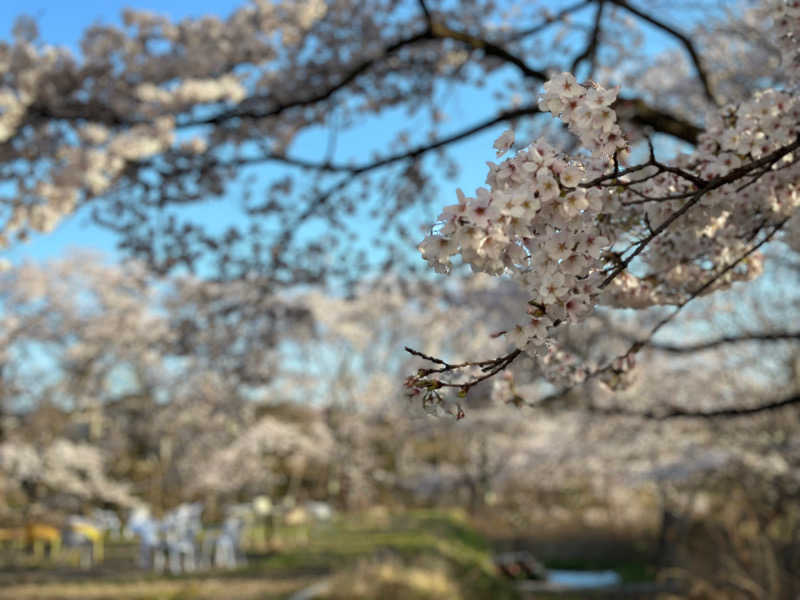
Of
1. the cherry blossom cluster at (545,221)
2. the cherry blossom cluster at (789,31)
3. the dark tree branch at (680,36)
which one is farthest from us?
the dark tree branch at (680,36)

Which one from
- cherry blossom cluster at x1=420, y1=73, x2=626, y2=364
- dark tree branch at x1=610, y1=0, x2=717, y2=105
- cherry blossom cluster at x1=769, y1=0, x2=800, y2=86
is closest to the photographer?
cherry blossom cluster at x1=420, y1=73, x2=626, y2=364

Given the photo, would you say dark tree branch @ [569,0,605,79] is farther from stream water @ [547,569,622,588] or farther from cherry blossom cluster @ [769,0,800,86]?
stream water @ [547,569,622,588]

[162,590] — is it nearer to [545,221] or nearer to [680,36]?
[680,36]

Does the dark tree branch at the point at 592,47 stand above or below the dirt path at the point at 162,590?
above

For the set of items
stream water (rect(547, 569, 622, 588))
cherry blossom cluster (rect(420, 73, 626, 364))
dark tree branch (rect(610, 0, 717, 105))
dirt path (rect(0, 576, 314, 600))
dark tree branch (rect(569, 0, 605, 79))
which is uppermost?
dark tree branch (rect(569, 0, 605, 79))

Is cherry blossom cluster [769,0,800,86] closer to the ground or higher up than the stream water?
higher up

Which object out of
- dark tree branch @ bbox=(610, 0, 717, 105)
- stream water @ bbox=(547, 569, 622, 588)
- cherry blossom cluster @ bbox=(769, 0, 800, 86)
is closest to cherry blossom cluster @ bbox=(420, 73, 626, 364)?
cherry blossom cluster @ bbox=(769, 0, 800, 86)

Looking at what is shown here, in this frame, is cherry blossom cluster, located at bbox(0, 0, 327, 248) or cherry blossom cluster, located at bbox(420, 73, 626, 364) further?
cherry blossom cluster, located at bbox(0, 0, 327, 248)

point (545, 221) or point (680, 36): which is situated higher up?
point (680, 36)

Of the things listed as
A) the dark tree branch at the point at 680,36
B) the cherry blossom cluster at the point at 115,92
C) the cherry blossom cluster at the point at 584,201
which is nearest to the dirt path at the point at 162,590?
the cherry blossom cluster at the point at 115,92

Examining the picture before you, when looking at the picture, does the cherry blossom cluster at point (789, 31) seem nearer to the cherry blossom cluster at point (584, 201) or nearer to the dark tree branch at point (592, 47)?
the cherry blossom cluster at point (584, 201)

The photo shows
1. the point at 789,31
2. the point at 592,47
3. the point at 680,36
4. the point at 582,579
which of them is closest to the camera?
the point at 789,31

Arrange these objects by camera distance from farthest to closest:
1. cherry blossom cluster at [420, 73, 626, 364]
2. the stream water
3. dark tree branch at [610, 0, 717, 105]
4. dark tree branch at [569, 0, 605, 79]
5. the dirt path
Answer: the stream water → the dirt path → dark tree branch at [569, 0, 605, 79] → dark tree branch at [610, 0, 717, 105] → cherry blossom cluster at [420, 73, 626, 364]

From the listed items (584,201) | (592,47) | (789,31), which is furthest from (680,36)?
(584,201)
